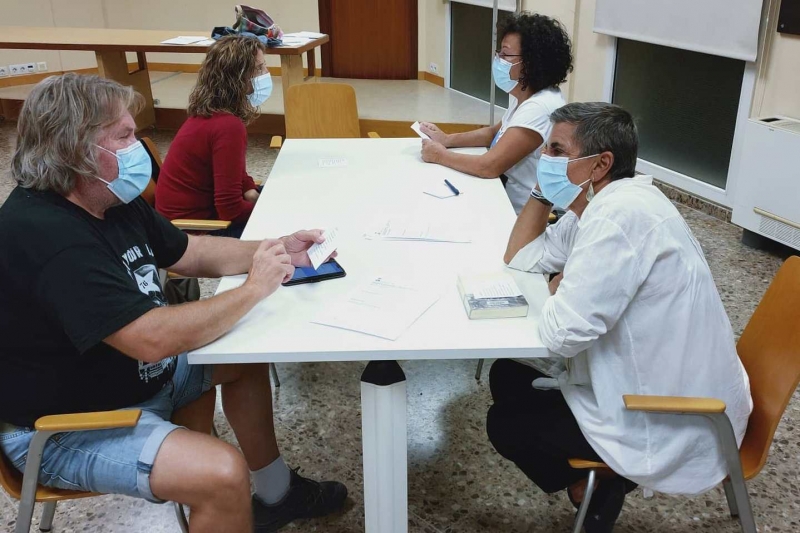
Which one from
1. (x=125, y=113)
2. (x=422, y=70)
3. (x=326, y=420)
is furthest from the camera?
(x=422, y=70)

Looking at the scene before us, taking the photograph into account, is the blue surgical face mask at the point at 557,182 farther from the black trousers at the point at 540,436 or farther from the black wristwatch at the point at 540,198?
the black trousers at the point at 540,436

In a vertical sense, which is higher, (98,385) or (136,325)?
(136,325)

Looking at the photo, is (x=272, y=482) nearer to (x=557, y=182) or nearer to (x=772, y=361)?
(x=557, y=182)

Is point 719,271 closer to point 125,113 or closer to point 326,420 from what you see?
point 326,420

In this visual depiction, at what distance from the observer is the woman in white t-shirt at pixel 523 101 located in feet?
8.16

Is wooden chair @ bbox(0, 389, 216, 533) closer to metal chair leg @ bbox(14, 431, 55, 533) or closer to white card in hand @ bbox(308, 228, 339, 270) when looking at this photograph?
metal chair leg @ bbox(14, 431, 55, 533)

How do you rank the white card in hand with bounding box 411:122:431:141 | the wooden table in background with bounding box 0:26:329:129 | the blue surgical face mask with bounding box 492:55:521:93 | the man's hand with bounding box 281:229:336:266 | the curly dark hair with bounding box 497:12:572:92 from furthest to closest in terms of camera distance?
the wooden table in background with bounding box 0:26:329:129, the white card in hand with bounding box 411:122:431:141, the blue surgical face mask with bounding box 492:55:521:93, the curly dark hair with bounding box 497:12:572:92, the man's hand with bounding box 281:229:336:266

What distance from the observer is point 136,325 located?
1.35 m

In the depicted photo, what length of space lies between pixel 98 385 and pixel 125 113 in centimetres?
59

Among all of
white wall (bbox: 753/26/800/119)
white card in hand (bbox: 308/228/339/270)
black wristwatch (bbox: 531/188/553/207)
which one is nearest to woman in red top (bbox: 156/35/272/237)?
white card in hand (bbox: 308/228/339/270)

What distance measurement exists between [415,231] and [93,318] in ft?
3.18

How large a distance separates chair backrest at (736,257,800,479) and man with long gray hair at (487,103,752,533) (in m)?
0.04

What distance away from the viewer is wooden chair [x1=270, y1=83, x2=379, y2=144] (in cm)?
358

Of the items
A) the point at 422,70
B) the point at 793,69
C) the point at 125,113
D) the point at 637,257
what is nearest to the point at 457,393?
the point at 637,257
